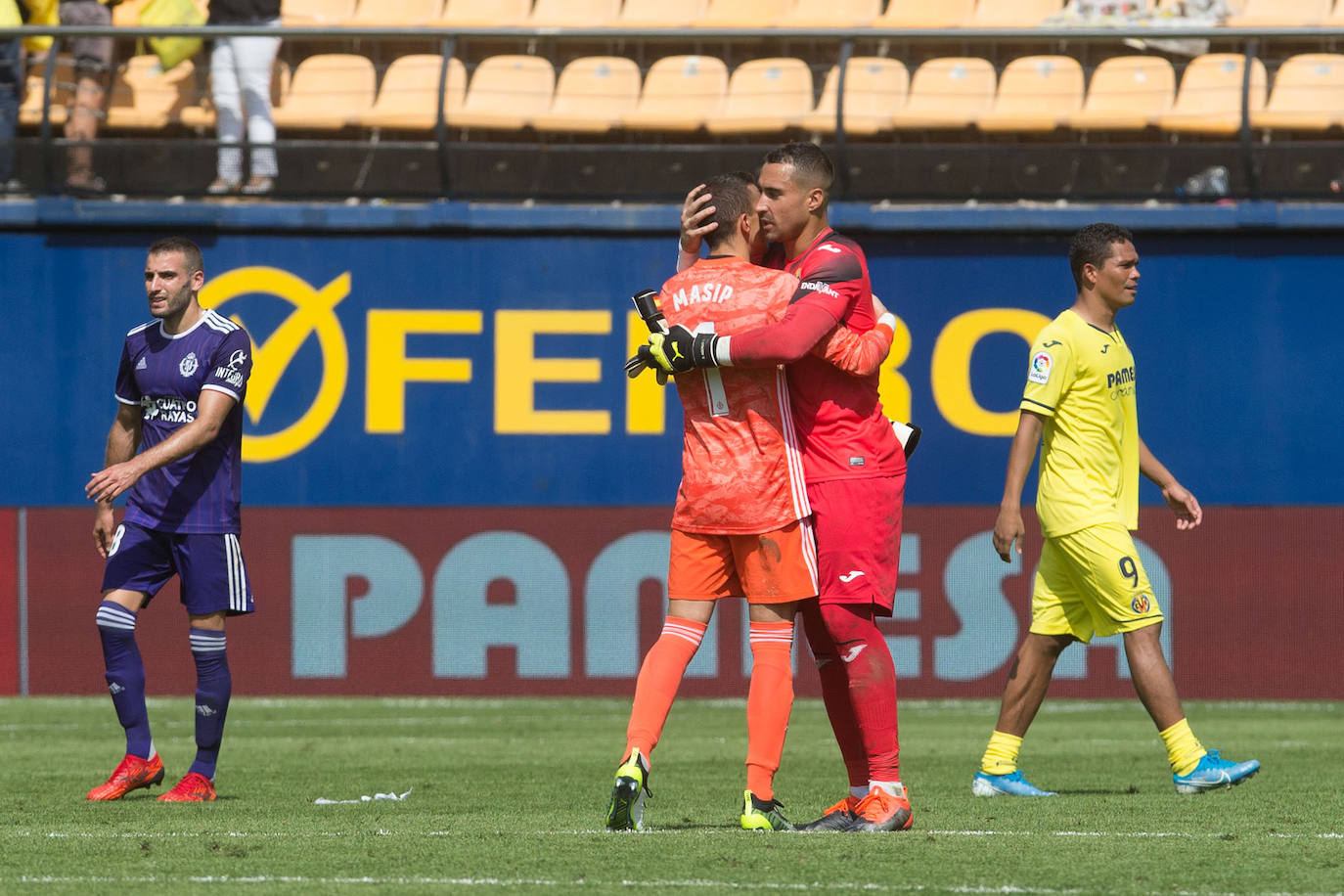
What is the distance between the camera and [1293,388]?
11.7 meters

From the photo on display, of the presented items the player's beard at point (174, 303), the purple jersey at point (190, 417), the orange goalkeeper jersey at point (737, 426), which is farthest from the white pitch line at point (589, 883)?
the player's beard at point (174, 303)

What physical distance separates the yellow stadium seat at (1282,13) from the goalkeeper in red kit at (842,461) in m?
8.88

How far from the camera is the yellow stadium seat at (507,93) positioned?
1255 centimetres

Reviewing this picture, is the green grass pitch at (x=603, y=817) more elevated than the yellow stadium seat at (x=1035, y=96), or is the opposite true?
the yellow stadium seat at (x=1035, y=96)

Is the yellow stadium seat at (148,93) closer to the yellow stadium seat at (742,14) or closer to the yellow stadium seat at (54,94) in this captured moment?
the yellow stadium seat at (54,94)

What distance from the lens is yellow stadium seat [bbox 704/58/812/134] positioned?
41.4 ft

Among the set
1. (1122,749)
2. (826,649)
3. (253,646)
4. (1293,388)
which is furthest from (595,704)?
(826,649)

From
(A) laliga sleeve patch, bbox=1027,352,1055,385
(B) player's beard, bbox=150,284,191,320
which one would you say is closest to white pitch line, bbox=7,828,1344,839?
(A) laliga sleeve patch, bbox=1027,352,1055,385

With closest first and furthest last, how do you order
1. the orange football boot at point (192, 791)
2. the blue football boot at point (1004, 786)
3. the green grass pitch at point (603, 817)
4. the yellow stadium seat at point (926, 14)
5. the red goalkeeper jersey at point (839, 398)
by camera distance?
the green grass pitch at point (603, 817) < the red goalkeeper jersey at point (839, 398) < the orange football boot at point (192, 791) < the blue football boot at point (1004, 786) < the yellow stadium seat at point (926, 14)

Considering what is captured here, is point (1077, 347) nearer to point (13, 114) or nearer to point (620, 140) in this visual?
point (620, 140)

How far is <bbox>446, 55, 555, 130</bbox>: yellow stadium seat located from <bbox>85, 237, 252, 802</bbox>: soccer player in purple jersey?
615cm

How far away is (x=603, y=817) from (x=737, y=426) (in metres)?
1.40

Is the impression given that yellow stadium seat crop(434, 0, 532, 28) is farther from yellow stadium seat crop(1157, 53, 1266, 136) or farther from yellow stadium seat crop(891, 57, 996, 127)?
yellow stadium seat crop(1157, 53, 1266, 136)

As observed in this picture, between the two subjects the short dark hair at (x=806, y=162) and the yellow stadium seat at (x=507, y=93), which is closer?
the short dark hair at (x=806, y=162)
